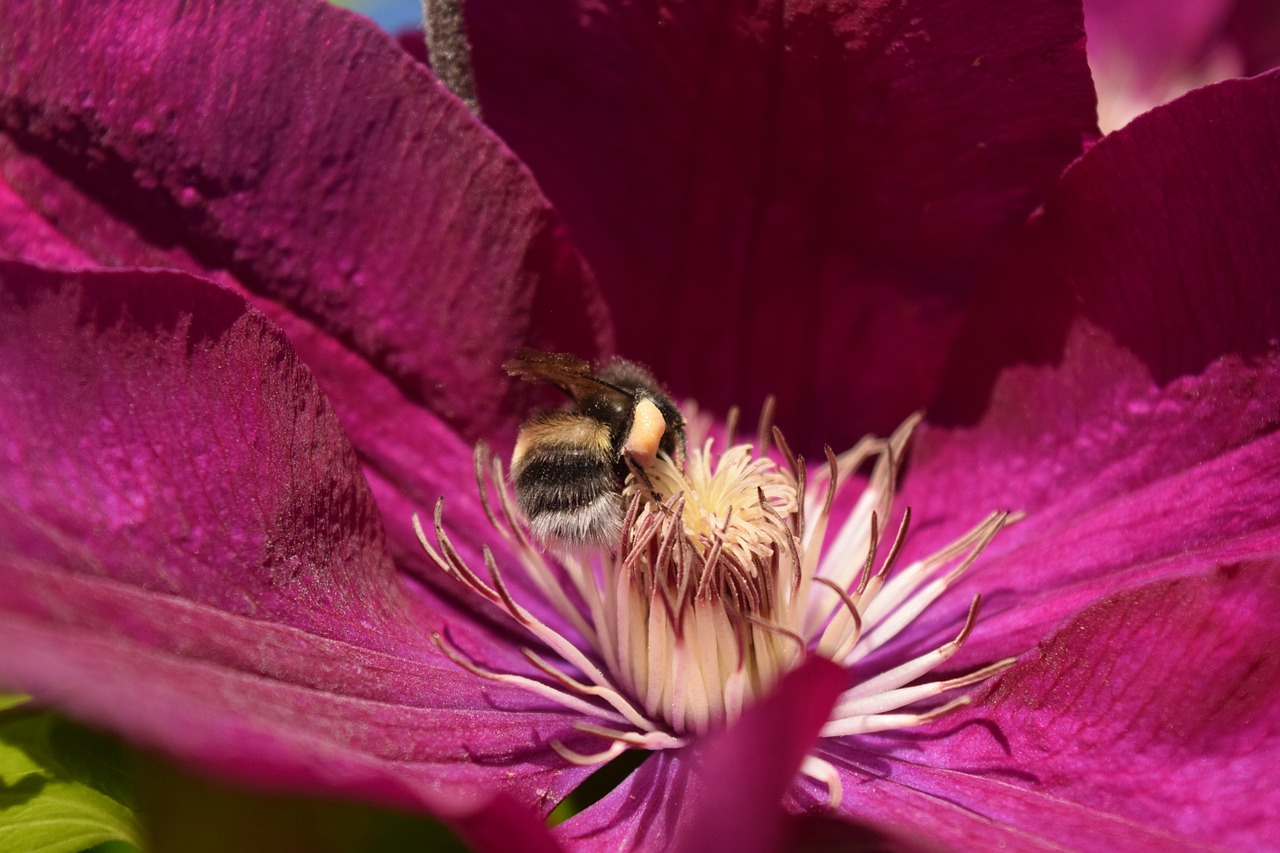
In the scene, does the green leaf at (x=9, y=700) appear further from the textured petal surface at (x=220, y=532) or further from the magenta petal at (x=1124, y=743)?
the magenta petal at (x=1124, y=743)

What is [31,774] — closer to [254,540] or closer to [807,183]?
[254,540]

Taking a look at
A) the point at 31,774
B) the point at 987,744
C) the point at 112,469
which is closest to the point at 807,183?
the point at 987,744

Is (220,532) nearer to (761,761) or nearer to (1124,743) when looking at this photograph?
(761,761)

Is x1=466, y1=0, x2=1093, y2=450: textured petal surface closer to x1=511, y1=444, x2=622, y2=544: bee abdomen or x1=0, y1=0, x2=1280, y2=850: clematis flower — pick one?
x1=0, y1=0, x2=1280, y2=850: clematis flower

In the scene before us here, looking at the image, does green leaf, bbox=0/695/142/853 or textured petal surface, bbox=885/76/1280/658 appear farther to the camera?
textured petal surface, bbox=885/76/1280/658

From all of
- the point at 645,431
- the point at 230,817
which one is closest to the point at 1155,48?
the point at 645,431

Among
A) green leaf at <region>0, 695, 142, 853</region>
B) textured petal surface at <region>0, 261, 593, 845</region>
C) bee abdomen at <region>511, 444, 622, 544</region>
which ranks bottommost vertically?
green leaf at <region>0, 695, 142, 853</region>

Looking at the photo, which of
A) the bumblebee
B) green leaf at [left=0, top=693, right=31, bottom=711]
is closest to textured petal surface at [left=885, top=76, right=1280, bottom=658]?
the bumblebee

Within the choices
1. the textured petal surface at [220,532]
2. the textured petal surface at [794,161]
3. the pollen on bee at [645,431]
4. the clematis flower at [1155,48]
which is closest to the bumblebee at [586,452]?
the pollen on bee at [645,431]
